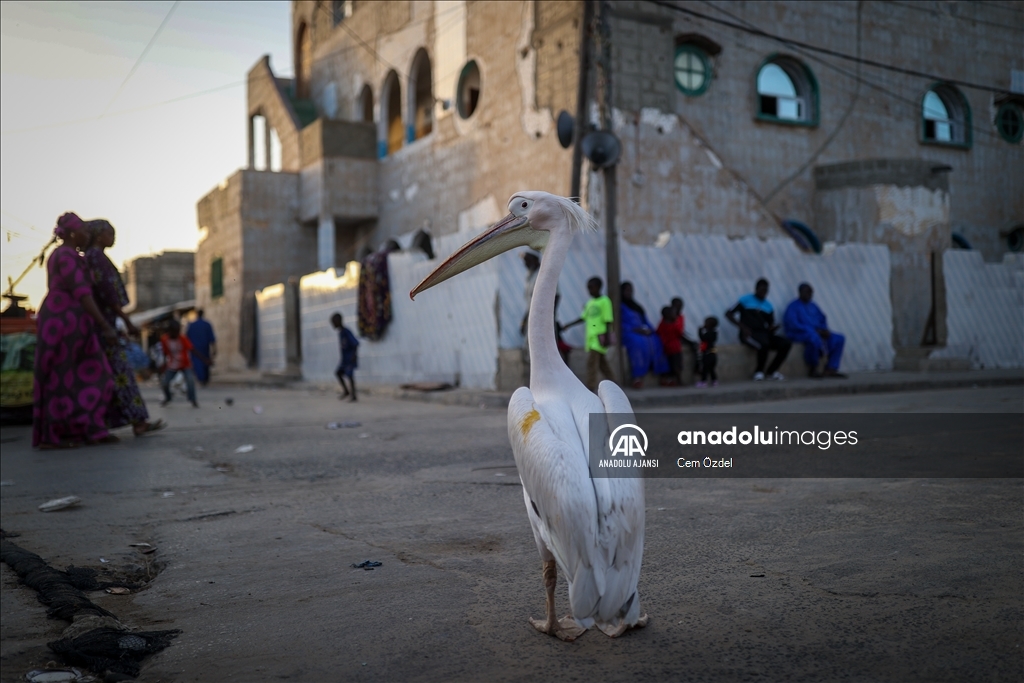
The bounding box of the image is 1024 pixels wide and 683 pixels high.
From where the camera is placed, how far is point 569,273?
39.6ft

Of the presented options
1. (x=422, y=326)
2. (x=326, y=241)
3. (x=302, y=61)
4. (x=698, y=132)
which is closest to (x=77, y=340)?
(x=422, y=326)

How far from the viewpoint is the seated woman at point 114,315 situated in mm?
8047

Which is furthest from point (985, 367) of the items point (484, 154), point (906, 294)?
point (484, 154)

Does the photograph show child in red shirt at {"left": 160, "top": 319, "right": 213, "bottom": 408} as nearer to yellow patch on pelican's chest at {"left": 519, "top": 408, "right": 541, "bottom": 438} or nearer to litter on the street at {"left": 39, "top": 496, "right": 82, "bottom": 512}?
litter on the street at {"left": 39, "top": 496, "right": 82, "bottom": 512}

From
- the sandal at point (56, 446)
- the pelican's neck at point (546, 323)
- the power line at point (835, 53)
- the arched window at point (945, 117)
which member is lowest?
the sandal at point (56, 446)

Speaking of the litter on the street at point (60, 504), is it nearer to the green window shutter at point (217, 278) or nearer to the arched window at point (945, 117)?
the arched window at point (945, 117)

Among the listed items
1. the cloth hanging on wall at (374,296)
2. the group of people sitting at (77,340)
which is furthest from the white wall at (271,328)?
the group of people sitting at (77,340)

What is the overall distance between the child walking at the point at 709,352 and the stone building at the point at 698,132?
1.56 metres

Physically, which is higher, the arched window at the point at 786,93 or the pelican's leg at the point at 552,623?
the arched window at the point at 786,93

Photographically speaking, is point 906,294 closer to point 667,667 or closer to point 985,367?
point 985,367

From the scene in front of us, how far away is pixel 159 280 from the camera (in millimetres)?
40812

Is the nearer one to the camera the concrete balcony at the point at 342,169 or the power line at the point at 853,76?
the power line at the point at 853,76

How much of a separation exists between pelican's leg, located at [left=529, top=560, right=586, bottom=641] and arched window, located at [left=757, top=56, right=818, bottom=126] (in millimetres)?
15692

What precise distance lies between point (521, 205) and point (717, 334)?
9635 mm
